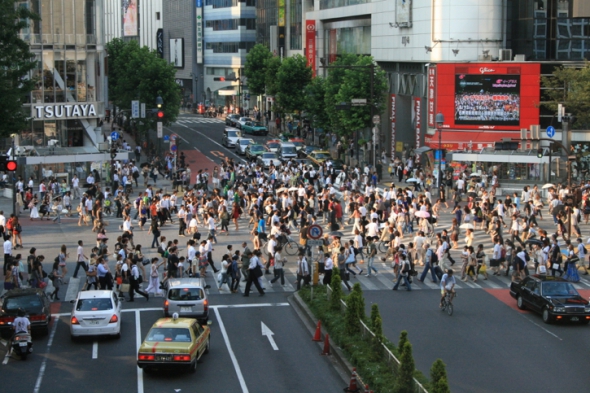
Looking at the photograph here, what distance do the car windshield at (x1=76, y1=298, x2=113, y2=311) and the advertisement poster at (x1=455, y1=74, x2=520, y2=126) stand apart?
43.1 m

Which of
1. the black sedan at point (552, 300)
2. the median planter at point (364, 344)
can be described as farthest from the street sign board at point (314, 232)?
the black sedan at point (552, 300)

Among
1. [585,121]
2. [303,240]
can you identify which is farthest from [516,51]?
[303,240]

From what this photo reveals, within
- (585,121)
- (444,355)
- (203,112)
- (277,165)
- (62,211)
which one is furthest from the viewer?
(203,112)

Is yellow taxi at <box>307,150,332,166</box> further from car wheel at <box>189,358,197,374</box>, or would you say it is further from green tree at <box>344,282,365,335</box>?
car wheel at <box>189,358,197,374</box>

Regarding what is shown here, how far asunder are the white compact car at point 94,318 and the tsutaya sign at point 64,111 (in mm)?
39811

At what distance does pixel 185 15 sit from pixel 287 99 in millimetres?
61889

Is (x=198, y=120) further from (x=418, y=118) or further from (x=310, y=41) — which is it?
(x=418, y=118)

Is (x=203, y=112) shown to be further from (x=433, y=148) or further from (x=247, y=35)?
(x=433, y=148)

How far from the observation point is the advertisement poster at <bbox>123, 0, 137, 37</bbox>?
16912 cm

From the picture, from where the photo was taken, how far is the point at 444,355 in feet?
79.9

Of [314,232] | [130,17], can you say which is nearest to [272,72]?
[314,232]

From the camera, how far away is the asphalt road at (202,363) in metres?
21.9

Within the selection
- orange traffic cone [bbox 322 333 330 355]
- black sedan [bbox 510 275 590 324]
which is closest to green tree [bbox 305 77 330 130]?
black sedan [bbox 510 275 590 324]

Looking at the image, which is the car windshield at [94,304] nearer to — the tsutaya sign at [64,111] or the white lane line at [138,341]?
the white lane line at [138,341]
